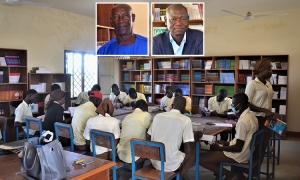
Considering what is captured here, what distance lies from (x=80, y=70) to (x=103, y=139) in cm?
529

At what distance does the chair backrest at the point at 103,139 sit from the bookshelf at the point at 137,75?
18.2 feet

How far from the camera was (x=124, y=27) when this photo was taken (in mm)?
4070

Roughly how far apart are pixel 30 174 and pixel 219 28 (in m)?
7.11

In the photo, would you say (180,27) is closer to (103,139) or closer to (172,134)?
(172,134)

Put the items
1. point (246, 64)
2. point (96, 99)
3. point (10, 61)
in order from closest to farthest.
Result: point (96, 99) < point (10, 61) < point (246, 64)

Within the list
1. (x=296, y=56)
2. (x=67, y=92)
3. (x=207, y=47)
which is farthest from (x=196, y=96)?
(x=67, y=92)

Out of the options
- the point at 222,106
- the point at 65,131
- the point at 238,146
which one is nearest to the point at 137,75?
the point at 222,106

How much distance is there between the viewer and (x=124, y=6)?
4.07 meters

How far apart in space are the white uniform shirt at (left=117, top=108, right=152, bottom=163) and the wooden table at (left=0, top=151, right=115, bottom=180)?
104cm

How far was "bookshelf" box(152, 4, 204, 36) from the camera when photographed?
13.2 feet

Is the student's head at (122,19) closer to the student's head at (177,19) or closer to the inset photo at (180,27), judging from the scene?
the inset photo at (180,27)

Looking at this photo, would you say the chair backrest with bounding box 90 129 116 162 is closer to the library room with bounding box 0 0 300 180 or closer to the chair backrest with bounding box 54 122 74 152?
the library room with bounding box 0 0 300 180

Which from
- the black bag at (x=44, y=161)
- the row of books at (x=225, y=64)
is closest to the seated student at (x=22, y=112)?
the black bag at (x=44, y=161)

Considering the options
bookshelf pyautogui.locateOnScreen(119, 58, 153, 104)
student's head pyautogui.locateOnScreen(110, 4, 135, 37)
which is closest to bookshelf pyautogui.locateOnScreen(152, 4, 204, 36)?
student's head pyautogui.locateOnScreen(110, 4, 135, 37)
